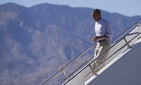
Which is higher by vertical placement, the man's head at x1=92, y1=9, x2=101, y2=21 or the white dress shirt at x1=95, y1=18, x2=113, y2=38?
the man's head at x1=92, y1=9, x2=101, y2=21

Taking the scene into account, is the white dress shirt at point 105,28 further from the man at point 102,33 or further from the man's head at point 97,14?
the man's head at point 97,14

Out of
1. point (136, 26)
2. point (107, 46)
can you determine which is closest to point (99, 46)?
point (107, 46)

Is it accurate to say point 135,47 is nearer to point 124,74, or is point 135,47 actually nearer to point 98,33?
point 124,74

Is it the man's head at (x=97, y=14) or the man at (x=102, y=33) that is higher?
the man's head at (x=97, y=14)

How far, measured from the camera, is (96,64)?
331 inches

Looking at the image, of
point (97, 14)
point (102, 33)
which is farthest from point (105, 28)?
point (97, 14)

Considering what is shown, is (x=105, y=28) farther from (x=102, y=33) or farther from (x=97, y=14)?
(x=97, y=14)

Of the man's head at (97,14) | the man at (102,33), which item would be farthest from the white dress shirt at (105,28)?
the man's head at (97,14)

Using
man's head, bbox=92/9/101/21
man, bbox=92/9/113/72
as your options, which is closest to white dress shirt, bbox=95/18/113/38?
man, bbox=92/9/113/72

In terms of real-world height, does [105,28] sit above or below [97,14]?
below

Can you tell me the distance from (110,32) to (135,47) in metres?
0.95

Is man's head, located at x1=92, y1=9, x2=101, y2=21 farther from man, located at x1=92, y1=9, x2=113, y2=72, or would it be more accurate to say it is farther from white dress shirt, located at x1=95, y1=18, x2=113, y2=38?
white dress shirt, located at x1=95, y1=18, x2=113, y2=38

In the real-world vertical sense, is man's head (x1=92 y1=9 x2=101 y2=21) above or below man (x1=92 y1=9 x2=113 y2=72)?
above

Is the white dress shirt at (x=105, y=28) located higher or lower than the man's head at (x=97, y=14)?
lower
